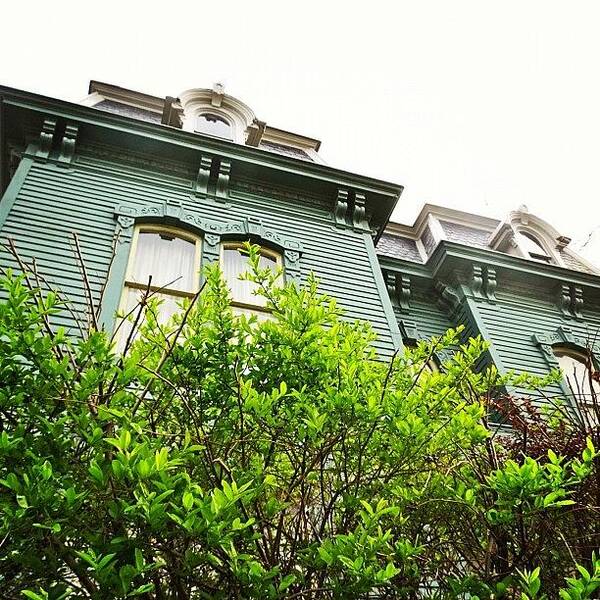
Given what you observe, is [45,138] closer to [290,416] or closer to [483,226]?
[290,416]

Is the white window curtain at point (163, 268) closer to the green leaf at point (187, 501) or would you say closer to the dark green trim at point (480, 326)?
the green leaf at point (187, 501)

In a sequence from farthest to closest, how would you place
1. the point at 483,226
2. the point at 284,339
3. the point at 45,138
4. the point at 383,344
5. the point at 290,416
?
the point at 483,226, the point at 45,138, the point at 383,344, the point at 284,339, the point at 290,416

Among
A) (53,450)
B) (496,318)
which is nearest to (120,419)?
(53,450)

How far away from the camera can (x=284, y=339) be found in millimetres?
3236

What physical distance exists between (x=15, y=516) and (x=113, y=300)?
14.6ft

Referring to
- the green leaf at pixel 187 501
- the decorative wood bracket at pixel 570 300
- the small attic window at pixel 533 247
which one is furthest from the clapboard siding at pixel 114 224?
the small attic window at pixel 533 247

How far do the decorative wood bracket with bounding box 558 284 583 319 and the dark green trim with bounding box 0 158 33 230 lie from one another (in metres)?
10.1

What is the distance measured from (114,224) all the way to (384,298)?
4.20 metres

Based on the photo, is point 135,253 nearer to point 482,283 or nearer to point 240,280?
point 240,280

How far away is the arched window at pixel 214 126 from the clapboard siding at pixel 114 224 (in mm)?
2377

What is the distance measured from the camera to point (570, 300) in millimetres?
10547

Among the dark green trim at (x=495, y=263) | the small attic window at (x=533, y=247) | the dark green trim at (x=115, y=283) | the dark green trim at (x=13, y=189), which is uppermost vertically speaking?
the small attic window at (x=533, y=247)

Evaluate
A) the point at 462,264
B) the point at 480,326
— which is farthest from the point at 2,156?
the point at 480,326

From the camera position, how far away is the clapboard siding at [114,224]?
254 inches
